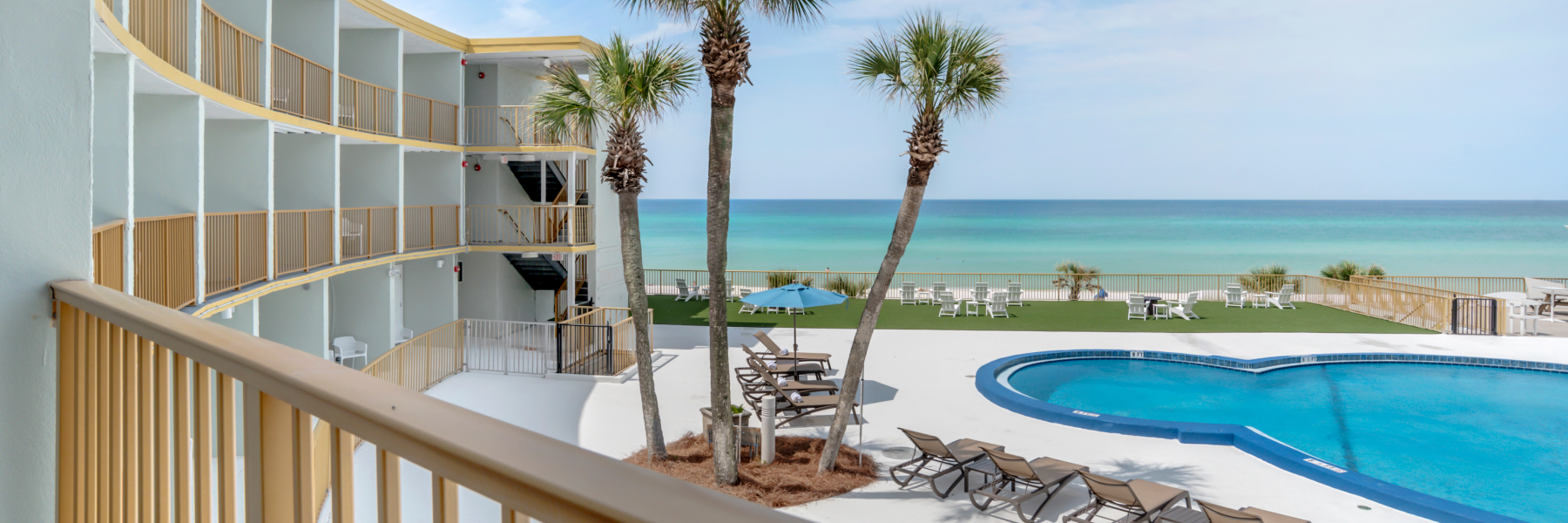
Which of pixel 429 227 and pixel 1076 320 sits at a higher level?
pixel 429 227

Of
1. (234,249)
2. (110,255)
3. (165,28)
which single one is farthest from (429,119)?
(110,255)

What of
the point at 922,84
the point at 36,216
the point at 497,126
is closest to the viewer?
the point at 36,216

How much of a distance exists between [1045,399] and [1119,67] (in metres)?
96.5

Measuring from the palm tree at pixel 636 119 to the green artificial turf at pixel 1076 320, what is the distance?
1171 centimetres

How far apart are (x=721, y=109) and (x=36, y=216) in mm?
7254

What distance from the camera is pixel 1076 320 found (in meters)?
23.2

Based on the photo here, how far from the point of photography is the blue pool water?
1084 cm

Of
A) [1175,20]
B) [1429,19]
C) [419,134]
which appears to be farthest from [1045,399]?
[1429,19]

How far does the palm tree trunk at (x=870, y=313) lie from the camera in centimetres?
938

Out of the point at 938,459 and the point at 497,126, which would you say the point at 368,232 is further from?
the point at 938,459

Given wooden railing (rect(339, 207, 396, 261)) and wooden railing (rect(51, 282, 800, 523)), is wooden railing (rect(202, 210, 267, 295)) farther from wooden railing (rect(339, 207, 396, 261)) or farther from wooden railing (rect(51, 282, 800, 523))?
wooden railing (rect(51, 282, 800, 523))

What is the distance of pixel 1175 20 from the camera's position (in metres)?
96.0

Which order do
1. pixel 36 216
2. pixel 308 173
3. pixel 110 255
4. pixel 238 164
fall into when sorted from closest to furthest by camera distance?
pixel 36 216 → pixel 110 255 → pixel 238 164 → pixel 308 173

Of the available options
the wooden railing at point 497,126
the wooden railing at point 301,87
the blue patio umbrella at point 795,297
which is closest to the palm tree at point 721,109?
the blue patio umbrella at point 795,297
